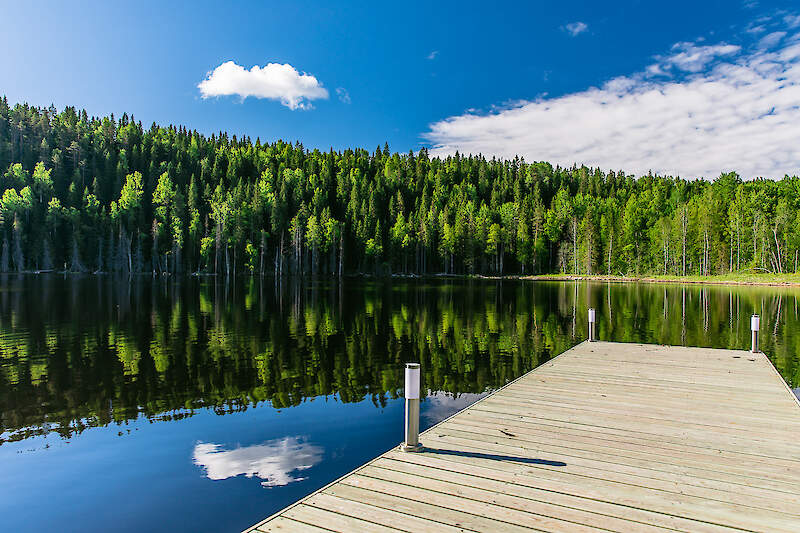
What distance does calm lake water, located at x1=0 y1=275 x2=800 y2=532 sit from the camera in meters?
8.30

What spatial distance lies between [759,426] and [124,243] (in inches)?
5056

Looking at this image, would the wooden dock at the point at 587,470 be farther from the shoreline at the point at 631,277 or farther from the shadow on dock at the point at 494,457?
the shoreline at the point at 631,277

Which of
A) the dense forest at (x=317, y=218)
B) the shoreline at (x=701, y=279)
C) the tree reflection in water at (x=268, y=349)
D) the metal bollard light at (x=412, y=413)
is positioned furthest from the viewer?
the dense forest at (x=317, y=218)

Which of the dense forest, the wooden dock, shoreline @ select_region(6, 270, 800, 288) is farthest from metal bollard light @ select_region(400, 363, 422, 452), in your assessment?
the dense forest

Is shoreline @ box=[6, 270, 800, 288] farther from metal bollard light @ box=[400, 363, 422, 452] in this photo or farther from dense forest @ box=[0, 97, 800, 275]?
metal bollard light @ box=[400, 363, 422, 452]

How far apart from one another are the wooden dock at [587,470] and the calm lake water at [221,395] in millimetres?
2370

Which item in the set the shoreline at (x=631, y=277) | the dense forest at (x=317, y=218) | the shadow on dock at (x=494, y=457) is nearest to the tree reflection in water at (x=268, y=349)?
the shadow on dock at (x=494, y=457)

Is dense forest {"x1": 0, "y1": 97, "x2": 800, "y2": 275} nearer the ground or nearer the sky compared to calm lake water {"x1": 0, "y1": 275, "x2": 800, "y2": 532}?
nearer the sky

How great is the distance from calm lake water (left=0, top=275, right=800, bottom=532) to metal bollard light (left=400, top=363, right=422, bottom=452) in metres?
2.52

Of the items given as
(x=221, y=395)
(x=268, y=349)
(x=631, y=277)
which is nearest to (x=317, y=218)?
(x=631, y=277)

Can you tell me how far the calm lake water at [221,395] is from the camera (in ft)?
27.2

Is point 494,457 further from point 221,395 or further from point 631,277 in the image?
point 631,277

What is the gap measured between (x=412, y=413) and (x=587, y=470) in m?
2.41

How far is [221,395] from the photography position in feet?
46.2
